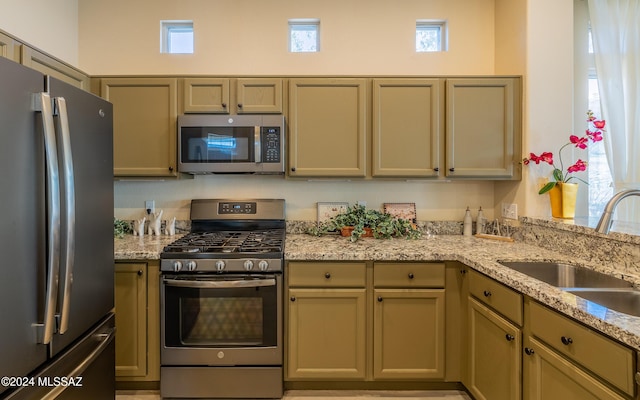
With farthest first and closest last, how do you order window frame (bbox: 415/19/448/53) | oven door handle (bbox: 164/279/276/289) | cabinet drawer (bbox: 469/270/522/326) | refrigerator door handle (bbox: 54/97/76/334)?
1. window frame (bbox: 415/19/448/53)
2. oven door handle (bbox: 164/279/276/289)
3. cabinet drawer (bbox: 469/270/522/326)
4. refrigerator door handle (bbox: 54/97/76/334)

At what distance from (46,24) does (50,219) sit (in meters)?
2.16

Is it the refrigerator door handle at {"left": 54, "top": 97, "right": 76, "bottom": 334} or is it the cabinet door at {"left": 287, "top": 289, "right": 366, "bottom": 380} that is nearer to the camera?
the refrigerator door handle at {"left": 54, "top": 97, "right": 76, "bottom": 334}

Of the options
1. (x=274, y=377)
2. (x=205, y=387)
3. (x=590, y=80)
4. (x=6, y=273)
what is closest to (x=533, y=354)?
(x=274, y=377)

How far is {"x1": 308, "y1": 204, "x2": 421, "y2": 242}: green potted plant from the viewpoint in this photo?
2.47 meters

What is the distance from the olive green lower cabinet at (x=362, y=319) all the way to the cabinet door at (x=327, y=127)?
2.45ft

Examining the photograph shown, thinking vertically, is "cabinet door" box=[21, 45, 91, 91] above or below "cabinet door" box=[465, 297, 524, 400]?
above

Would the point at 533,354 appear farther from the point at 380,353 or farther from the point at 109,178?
the point at 109,178

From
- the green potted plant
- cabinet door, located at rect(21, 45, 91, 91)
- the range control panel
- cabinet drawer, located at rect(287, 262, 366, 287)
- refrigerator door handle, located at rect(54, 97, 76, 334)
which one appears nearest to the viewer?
refrigerator door handle, located at rect(54, 97, 76, 334)

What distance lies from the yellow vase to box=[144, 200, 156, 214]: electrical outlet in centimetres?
306

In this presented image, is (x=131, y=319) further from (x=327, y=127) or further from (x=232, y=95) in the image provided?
(x=327, y=127)

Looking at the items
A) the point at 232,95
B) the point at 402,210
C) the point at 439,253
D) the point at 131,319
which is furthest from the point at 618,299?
the point at 131,319

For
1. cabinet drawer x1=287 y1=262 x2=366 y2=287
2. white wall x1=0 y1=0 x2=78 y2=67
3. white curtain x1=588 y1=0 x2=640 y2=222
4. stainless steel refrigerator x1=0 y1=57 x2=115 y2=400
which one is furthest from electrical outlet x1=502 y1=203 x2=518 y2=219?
white wall x1=0 y1=0 x2=78 y2=67

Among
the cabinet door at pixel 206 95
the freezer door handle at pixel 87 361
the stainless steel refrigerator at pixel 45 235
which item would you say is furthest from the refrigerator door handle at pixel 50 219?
the cabinet door at pixel 206 95

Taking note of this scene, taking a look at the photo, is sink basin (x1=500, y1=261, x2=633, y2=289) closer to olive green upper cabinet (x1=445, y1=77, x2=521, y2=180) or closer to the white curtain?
olive green upper cabinet (x1=445, y1=77, x2=521, y2=180)
